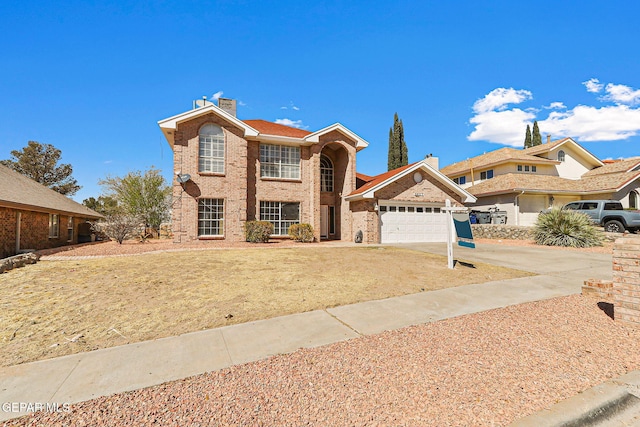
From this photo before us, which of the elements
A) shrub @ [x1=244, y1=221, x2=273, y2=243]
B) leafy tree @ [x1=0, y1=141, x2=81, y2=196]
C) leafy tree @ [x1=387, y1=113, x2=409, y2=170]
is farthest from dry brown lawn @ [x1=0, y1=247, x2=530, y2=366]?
leafy tree @ [x1=0, y1=141, x2=81, y2=196]

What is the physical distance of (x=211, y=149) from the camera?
17547mm

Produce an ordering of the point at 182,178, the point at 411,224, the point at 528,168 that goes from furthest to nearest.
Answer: the point at 528,168 < the point at 411,224 < the point at 182,178

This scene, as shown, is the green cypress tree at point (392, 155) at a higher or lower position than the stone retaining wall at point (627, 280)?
higher

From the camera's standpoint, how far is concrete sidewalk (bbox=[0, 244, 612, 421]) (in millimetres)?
3086

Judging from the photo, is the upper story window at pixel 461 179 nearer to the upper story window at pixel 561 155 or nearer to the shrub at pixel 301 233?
the upper story window at pixel 561 155

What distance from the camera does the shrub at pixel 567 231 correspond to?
14.9m

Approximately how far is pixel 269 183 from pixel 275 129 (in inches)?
178

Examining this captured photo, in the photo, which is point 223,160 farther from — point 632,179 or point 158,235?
point 632,179

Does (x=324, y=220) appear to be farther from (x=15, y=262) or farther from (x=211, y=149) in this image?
(x=15, y=262)

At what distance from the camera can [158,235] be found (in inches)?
941

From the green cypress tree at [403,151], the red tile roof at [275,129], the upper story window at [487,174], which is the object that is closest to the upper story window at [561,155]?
the upper story window at [487,174]

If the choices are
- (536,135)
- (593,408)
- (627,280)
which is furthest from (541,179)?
(593,408)

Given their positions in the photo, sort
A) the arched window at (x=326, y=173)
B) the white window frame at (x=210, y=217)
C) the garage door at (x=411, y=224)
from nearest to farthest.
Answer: the white window frame at (x=210, y=217)
the garage door at (x=411, y=224)
the arched window at (x=326, y=173)

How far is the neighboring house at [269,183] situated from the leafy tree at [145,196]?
28.8ft
